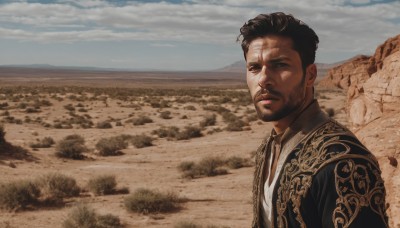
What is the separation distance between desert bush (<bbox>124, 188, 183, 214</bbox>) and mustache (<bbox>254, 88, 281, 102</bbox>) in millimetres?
8313

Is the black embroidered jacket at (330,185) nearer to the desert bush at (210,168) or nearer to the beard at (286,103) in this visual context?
the beard at (286,103)

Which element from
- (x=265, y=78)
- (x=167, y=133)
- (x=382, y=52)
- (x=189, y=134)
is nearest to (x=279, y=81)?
(x=265, y=78)

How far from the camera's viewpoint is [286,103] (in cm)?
188

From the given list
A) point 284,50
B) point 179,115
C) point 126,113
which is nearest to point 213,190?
point 284,50

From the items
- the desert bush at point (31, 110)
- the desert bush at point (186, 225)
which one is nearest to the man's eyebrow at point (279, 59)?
the desert bush at point (186, 225)

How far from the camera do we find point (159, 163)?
15430mm

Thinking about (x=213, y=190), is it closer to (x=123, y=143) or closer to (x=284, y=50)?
(x=123, y=143)

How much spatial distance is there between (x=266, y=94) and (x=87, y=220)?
25.1 feet

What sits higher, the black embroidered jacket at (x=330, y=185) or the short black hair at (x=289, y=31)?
the short black hair at (x=289, y=31)

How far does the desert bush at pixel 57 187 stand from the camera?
11062mm

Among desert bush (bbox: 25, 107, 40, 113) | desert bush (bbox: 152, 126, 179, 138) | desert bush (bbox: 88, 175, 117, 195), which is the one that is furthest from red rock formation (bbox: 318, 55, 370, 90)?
desert bush (bbox: 25, 107, 40, 113)

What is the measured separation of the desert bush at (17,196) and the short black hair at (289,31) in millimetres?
9695

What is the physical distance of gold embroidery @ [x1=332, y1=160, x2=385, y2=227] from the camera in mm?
1515

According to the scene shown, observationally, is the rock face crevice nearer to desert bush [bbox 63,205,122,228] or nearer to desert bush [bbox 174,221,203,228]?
desert bush [bbox 174,221,203,228]
